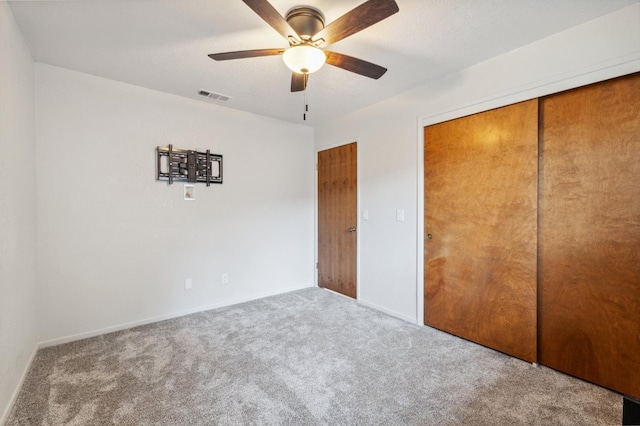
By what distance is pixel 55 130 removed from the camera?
2.43m

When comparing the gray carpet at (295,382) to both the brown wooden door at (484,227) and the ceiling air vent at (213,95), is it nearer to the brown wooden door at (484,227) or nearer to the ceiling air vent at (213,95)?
the brown wooden door at (484,227)

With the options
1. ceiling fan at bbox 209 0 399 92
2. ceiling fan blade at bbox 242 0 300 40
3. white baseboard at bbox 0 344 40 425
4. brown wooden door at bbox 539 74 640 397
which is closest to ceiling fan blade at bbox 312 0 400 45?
ceiling fan at bbox 209 0 399 92

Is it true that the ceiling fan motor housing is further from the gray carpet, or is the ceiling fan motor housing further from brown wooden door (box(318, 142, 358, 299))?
the gray carpet

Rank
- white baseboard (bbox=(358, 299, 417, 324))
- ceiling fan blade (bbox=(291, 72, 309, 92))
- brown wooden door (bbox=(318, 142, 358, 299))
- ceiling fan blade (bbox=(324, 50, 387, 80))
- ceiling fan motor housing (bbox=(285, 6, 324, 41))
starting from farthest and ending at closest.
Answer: brown wooden door (bbox=(318, 142, 358, 299))
white baseboard (bbox=(358, 299, 417, 324))
ceiling fan blade (bbox=(291, 72, 309, 92))
ceiling fan blade (bbox=(324, 50, 387, 80))
ceiling fan motor housing (bbox=(285, 6, 324, 41))

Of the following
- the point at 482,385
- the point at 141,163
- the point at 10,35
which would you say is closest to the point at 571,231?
the point at 482,385

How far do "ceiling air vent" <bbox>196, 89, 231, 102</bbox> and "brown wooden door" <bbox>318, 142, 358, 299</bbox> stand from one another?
1.52m

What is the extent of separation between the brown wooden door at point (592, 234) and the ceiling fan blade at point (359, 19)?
60.9 inches

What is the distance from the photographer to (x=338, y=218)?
150 inches

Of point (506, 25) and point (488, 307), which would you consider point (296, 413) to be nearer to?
point (488, 307)

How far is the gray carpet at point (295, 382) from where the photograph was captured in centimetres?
160

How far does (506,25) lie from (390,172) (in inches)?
60.7

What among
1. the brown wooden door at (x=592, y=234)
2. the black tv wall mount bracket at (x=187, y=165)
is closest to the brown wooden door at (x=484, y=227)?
the brown wooden door at (x=592, y=234)

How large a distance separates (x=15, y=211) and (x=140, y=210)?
103 centimetres

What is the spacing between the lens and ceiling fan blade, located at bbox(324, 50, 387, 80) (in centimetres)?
179
